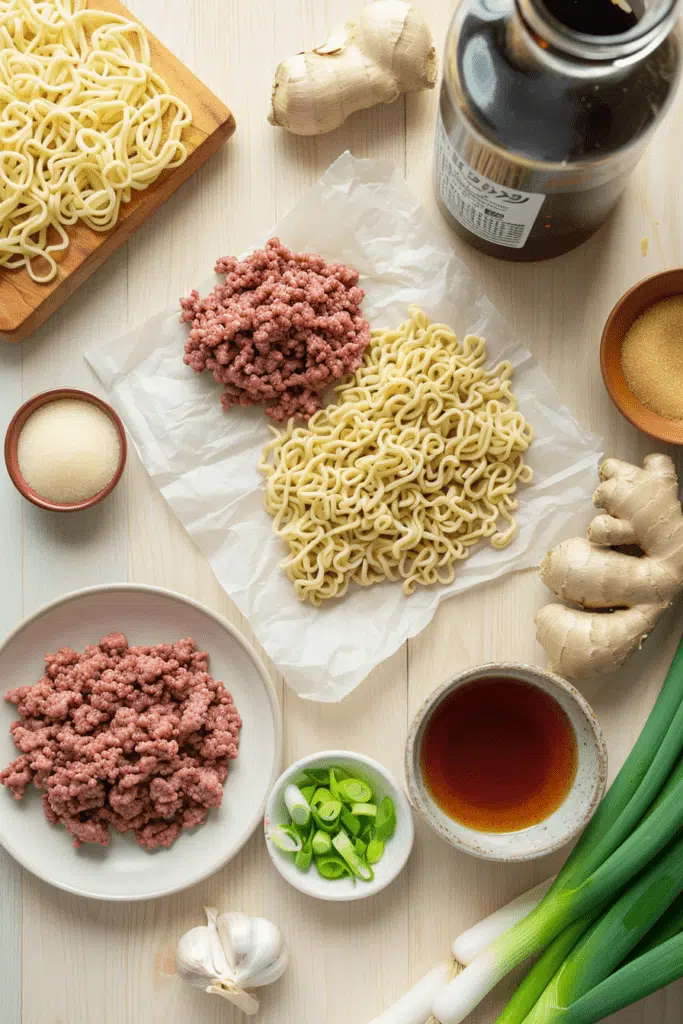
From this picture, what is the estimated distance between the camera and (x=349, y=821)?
1.61 m

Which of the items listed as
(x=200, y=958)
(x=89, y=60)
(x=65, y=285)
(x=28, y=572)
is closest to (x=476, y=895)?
(x=200, y=958)

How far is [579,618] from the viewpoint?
5.21 feet

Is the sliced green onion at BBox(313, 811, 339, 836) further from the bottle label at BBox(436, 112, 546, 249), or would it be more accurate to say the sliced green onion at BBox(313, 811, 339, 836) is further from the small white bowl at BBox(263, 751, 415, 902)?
the bottle label at BBox(436, 112, 546, 249)

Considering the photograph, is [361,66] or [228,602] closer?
[361,66]

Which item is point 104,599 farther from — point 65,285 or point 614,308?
point 614,308

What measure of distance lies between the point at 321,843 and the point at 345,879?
0.08 meters

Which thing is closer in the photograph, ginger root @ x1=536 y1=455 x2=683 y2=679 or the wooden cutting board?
ginger root @ x1=536 y1=455 x2=683 y2=679

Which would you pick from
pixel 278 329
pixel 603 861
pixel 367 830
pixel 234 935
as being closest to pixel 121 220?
pixel 278 329

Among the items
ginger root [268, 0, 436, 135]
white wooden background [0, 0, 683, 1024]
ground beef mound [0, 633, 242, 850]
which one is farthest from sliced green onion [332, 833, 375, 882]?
ginger root [268, 0, 436, 135]

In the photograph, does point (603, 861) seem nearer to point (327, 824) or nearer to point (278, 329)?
point (327, 824)

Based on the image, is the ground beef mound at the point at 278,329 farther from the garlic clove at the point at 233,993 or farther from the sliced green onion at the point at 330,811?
the garlic clove at the point at 233,993

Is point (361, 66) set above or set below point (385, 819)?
above

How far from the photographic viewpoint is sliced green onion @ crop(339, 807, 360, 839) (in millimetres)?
1606

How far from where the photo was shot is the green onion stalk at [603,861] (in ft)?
4.86
